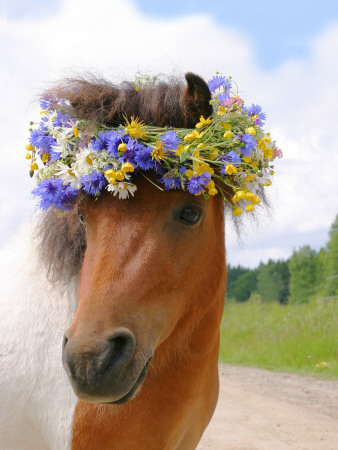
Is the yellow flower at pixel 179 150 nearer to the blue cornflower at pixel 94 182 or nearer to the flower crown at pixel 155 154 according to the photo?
the flower crown at pixel 155 154

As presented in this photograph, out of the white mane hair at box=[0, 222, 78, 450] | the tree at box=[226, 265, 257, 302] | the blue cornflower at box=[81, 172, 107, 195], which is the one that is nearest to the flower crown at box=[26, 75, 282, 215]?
the blue cornflower at box=[81, 172, 107, 195]

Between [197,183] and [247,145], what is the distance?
18.7 inches

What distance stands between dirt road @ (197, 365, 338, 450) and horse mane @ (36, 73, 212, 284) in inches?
162

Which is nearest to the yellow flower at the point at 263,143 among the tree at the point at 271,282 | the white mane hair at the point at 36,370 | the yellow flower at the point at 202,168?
the yellow flower at the point at 202,168

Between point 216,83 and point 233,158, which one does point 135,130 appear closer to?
point 233,158

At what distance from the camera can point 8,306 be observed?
3.00 meters

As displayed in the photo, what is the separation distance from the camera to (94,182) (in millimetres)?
2578

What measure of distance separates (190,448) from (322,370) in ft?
23.9

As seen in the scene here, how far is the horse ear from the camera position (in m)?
2.66

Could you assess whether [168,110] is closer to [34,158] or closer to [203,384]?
[34,158]

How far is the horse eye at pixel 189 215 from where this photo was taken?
2588 mm

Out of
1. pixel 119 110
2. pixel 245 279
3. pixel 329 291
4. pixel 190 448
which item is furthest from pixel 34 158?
pixel 245 279

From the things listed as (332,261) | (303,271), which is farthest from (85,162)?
(303,271)

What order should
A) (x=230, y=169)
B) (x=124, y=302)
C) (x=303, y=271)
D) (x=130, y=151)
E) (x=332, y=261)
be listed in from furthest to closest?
1. (x=303, y=271)
2. (x=332, y=261)
3. (x=230, y=169)
4. (x=130, y=151)
5. (x=124, y=302)
